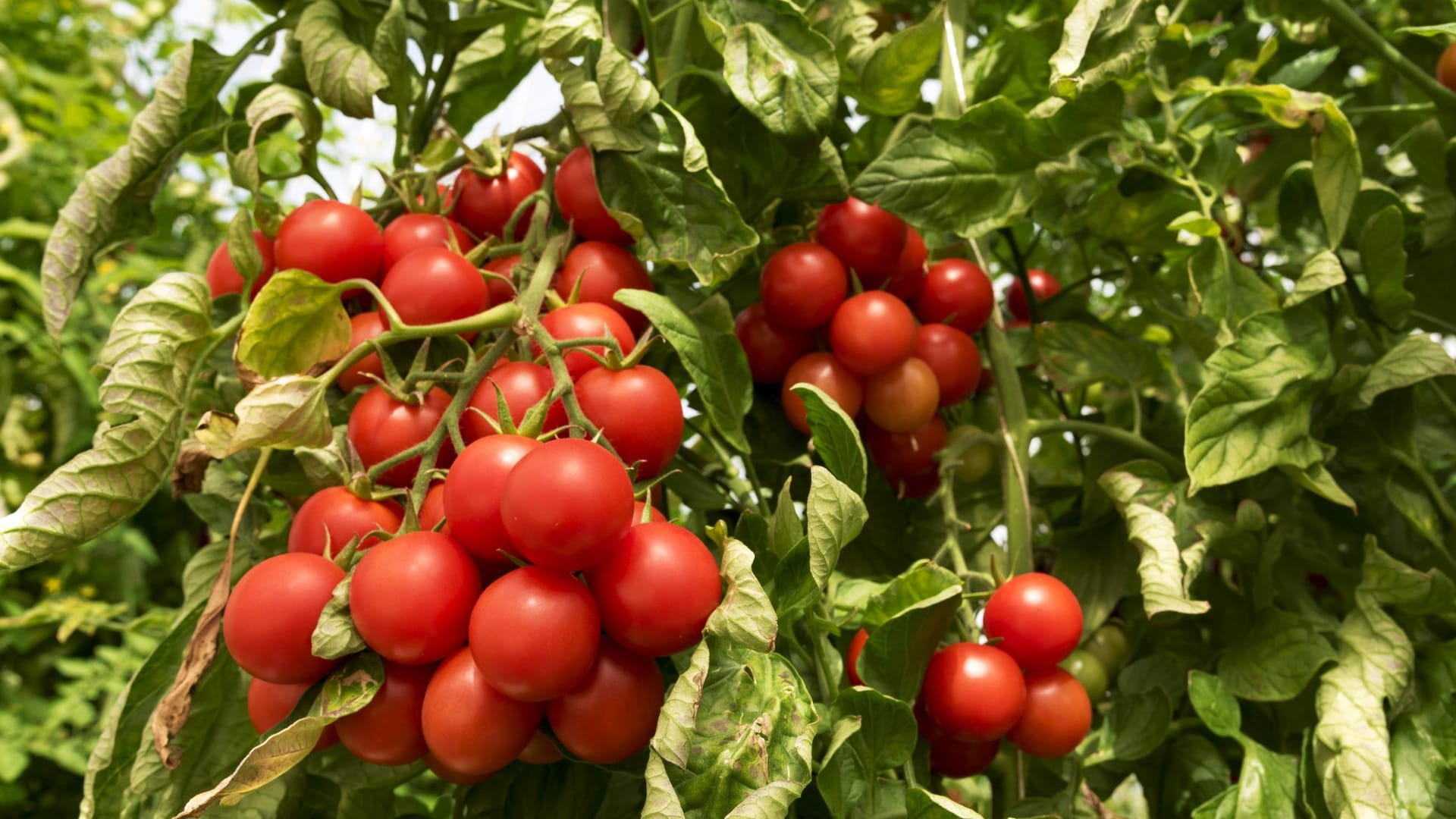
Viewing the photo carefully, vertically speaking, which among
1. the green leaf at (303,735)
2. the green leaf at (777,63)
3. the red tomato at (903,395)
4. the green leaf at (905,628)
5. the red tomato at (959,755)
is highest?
the green leaf at (777,63)

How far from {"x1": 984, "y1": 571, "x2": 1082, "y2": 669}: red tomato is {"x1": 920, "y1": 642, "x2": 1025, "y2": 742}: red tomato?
0.01 m

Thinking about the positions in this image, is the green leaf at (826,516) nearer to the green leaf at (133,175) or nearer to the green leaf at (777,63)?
the green leaf at (777,63)

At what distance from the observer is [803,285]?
1.81 feet

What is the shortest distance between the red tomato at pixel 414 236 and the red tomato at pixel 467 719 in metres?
0.21

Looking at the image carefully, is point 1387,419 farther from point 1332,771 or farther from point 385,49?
point 385,49

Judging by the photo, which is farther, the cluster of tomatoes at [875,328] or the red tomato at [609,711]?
the cluster of tomatoes at [875,328]

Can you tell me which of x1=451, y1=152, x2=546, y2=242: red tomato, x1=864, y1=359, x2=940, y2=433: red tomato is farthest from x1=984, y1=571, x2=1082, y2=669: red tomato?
x1=451, y1=152, x2=546, y2=242: red tomato

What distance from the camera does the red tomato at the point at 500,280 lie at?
51cm

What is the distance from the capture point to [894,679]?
0.48 metres

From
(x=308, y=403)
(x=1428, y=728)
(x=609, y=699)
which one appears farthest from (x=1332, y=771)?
(x=308, y=403)

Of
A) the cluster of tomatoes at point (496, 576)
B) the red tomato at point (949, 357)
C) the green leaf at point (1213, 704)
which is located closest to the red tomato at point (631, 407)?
the cluster of tomatoes at point (496, 576)

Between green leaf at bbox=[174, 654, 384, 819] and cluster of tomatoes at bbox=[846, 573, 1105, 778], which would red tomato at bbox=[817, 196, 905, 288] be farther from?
green leaf at bbox=[174, 654, 384, 819]

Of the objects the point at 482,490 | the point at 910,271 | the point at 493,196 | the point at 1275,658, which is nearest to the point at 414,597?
the point at 482,490

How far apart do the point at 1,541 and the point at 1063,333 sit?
57 cm
